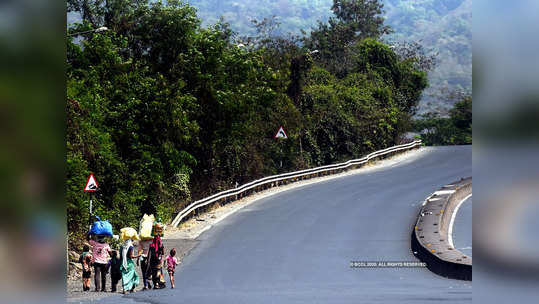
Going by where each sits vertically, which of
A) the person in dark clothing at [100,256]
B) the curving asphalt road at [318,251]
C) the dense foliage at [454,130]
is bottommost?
the curving asphalt road at [318,251]

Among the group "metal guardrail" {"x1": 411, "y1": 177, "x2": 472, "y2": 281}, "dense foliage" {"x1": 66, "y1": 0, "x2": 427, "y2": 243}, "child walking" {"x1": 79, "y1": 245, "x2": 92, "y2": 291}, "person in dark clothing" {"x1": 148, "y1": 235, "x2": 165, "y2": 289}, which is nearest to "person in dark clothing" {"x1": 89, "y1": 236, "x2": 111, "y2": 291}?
"child walking" {"x1": 79, "y1": 245, "x2": 92, "y2": 291}

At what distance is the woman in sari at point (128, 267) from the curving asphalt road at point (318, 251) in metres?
0.82

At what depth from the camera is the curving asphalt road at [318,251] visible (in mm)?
15016

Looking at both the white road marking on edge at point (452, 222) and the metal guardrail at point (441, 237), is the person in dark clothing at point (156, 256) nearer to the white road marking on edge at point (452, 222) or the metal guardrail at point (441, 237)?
the metal guardrail at point (441, 237)

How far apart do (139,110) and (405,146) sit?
3078 centimetres

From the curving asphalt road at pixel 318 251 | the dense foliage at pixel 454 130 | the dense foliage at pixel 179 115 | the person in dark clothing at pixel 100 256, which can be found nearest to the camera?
the curving asphalt road at pixel 318 251

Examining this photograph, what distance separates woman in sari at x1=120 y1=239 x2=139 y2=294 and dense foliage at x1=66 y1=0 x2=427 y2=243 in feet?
12.2

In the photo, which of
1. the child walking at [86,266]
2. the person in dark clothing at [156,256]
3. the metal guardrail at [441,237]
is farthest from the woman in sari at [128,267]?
the metal guardrail at [441,237]

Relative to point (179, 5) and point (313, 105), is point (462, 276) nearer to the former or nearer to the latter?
point (179, 5)

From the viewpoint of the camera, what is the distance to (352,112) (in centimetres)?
6656

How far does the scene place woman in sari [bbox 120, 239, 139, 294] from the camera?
16.8m

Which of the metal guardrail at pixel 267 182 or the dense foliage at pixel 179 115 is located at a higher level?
the dense foliage at pixel 179 115
